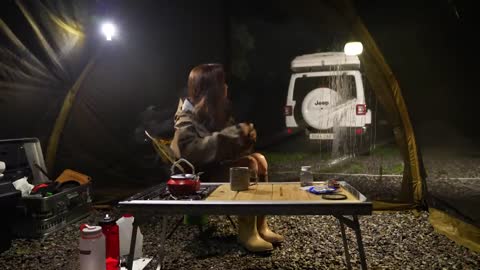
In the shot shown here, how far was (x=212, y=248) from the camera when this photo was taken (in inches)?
113

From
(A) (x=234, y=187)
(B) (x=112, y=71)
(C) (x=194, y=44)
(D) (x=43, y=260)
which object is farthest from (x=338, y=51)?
(D) (x=43, y=260)

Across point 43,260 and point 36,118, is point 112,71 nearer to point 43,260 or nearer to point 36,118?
point 36,118

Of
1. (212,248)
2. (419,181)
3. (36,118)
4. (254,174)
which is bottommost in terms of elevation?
(212,248)

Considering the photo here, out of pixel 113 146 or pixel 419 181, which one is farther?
pixel 113 146

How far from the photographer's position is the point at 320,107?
549 cm

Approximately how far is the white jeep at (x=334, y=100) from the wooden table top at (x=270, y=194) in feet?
11.0

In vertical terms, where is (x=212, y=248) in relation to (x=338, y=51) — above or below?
below

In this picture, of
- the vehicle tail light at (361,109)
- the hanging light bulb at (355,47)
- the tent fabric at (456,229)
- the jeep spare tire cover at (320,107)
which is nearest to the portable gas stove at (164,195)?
the tent fabric at (456,229)

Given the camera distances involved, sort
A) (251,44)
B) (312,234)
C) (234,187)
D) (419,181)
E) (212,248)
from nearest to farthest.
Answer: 1. (234,187)
2. (212,248)
3. (312,234)
4. (419,181)
5. (251,44)

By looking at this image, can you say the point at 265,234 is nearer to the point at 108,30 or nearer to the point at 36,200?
the point at 36,200

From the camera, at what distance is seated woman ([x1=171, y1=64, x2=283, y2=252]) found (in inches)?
100

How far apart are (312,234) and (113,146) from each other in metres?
2.63

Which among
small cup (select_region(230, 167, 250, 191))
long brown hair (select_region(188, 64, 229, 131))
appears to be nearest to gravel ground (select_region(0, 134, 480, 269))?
small cup (select_region(230, 167, 250, 191))

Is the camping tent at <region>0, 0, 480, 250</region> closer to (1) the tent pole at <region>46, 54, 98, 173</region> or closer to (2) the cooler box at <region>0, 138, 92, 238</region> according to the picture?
(1) the tent pole at <region>46, 54, 98, 173</region>
